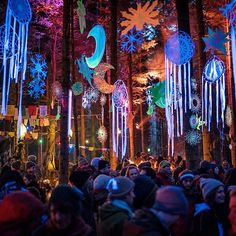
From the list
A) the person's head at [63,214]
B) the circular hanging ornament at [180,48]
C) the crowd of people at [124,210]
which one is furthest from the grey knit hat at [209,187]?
the circular hanging ornament at [180,48]

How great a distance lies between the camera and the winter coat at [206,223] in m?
5.29

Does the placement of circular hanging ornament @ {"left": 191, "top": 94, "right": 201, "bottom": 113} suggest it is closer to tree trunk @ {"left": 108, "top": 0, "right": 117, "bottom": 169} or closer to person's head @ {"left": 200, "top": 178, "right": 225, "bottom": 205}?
tree trunk @ {"left": 108, "top": 0, "right": 117, "bottom": 169}

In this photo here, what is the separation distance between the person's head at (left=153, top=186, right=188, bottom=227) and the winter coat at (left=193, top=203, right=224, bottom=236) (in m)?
1.26

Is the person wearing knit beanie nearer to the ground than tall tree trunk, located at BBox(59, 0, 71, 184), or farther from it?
nearer to the ground

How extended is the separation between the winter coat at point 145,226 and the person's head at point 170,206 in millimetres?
104

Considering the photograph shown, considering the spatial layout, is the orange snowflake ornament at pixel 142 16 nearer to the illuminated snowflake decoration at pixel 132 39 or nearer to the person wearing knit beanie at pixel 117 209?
the illuminated snowflake decoration at pixel 132 39

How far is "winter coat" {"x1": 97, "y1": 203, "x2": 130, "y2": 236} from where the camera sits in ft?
15.3

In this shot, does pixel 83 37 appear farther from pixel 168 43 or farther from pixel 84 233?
pixel 84 233

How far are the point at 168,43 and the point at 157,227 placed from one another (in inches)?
423

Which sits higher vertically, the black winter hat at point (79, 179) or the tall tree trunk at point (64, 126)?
the tall tree trunk at point (64, 126)

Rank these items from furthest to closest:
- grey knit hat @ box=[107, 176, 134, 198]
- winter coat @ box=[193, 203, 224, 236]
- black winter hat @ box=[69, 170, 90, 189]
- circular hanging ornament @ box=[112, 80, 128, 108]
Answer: circular hanging ornament @ box=[112, 80, 128, 108], black winter hat @ box=[69, 170, 90, 189], winter coat @ box=[193, 203, 224, 236], grey knit hat @ box=[107, 176, 134, 198]

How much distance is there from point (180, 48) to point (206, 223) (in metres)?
9.03

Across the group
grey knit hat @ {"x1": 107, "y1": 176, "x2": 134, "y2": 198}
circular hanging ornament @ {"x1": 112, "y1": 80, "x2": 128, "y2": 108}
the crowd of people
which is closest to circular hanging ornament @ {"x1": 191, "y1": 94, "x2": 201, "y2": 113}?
circular hanging ornament @ {"x1": 112, "y1": 80, "x2": 128, "y2": 108}

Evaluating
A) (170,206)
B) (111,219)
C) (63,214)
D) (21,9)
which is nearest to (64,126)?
(21,9)
